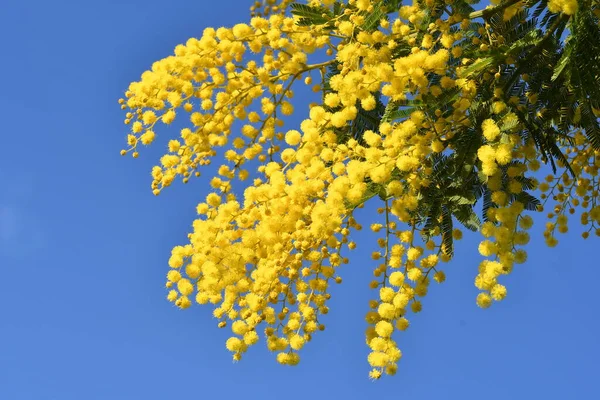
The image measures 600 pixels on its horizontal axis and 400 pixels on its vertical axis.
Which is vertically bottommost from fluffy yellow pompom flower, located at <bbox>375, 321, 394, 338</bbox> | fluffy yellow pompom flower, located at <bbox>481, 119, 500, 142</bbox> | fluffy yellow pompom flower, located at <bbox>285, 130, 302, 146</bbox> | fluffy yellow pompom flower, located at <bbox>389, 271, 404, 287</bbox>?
fluffy yellow pompom flower, located at <bbox>375, 321, 394, 338</bbox>

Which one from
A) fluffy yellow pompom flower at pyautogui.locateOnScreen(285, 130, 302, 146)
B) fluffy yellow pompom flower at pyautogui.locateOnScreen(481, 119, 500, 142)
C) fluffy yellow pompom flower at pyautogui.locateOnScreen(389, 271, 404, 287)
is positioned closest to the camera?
fluffy yellow pompom flower at pyautogui.locateOnScreen(481, 119, 500, 142)

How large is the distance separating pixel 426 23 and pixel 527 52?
52 centimetres

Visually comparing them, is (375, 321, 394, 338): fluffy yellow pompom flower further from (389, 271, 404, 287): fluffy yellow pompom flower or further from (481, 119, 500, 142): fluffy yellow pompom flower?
(481, 119, 500, 142): fluffy yellow pompom flower

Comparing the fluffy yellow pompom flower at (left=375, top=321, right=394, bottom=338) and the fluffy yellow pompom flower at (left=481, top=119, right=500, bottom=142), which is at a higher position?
the fluffy yellow pompom flower at (left=481, top=119, right=500, bottom=142)

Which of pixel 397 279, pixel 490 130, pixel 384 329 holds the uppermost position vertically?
pixel 490 130

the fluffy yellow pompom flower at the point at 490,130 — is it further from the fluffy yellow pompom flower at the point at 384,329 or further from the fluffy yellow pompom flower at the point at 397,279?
the fluffy yellow pompom flower at the point at 384,329

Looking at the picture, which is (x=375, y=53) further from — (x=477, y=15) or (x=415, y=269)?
(x=415, y=269)

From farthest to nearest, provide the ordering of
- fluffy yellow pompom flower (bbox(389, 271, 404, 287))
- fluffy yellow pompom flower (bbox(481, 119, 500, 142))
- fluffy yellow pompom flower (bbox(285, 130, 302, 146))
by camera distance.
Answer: fluffy yellow pompom flower (bbox(285, 130, 302, 146)) < fluffy yellow pompom flower (bbox(389, 271, 404, 287)) < fluffy yellow pompom flower (bbox(481, 119, 500, 142))

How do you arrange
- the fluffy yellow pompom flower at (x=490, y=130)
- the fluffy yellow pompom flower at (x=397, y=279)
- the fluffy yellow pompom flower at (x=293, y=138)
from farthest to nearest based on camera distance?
the fluffy yellow pompom flower at (x=293, y=138) < the fluffy yellow pompom flower at (x=397, y=279) < the fluffy yellow pompom flower at (x=490, y=130)

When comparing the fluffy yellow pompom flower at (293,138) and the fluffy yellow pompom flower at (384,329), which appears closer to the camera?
the fluffy yellow pompom flower at (384,329)

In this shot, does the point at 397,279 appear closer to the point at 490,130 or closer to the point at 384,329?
the point at 384,329

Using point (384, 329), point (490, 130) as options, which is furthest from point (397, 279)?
point (490, 130)

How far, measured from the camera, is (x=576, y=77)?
3332mm

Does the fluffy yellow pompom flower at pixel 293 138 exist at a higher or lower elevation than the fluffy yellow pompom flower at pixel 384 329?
higher
